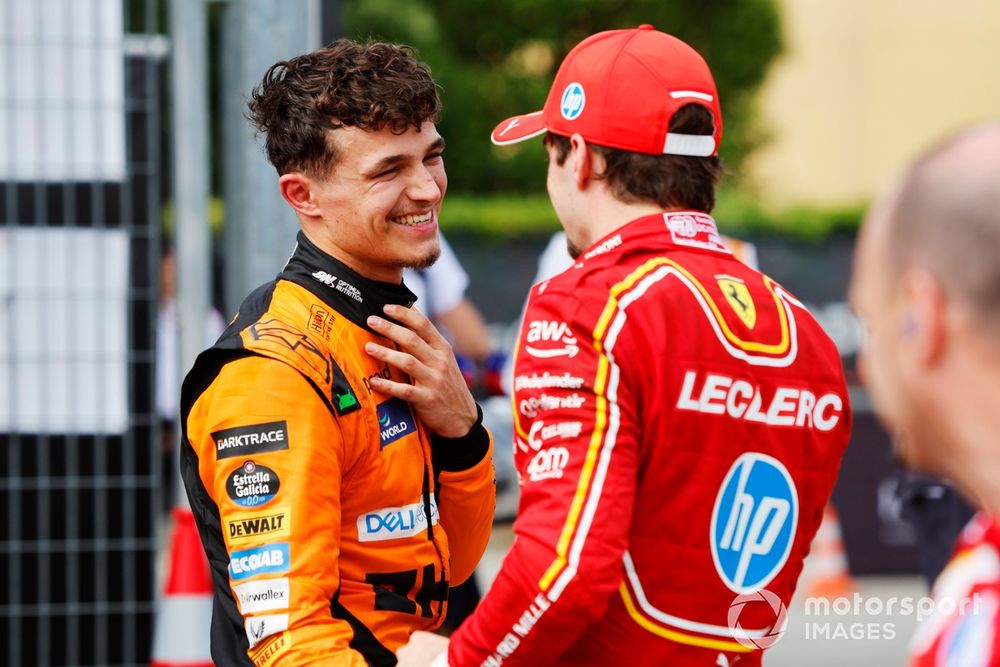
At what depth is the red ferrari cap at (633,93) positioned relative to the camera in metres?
2.41

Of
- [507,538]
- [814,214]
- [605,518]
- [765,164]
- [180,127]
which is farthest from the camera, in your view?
[765,164]

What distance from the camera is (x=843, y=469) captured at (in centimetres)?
940

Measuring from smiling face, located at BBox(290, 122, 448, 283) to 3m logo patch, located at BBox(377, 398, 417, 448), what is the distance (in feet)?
0.88

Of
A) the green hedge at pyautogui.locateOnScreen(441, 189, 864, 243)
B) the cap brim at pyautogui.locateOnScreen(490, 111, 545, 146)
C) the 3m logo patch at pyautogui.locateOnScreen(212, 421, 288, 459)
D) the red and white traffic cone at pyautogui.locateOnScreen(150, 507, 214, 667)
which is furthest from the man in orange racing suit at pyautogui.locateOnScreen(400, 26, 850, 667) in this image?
the green hedge at pyautogui.locateOnScreen(441, 189, 864, 243)

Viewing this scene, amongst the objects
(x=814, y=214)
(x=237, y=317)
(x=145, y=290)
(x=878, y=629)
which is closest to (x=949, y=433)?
(x=237, y=317)

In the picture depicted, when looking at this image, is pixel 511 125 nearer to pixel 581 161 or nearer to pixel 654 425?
pixel 581 161

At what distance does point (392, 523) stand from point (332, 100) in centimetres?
77

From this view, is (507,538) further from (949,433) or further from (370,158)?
(949,433)

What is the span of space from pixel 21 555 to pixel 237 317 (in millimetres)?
2675

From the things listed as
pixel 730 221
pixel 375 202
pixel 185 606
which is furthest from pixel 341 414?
pixel 730 221

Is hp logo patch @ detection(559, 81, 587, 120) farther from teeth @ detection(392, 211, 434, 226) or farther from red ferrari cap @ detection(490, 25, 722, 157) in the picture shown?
teeth @ detection(392, 211, 434, 226)

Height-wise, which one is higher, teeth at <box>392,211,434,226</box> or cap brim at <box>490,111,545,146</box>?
cap brim at <box>490,111,545,146</box>

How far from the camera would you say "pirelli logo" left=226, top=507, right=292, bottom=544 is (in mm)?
2148

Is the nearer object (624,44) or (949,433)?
(949,433)
